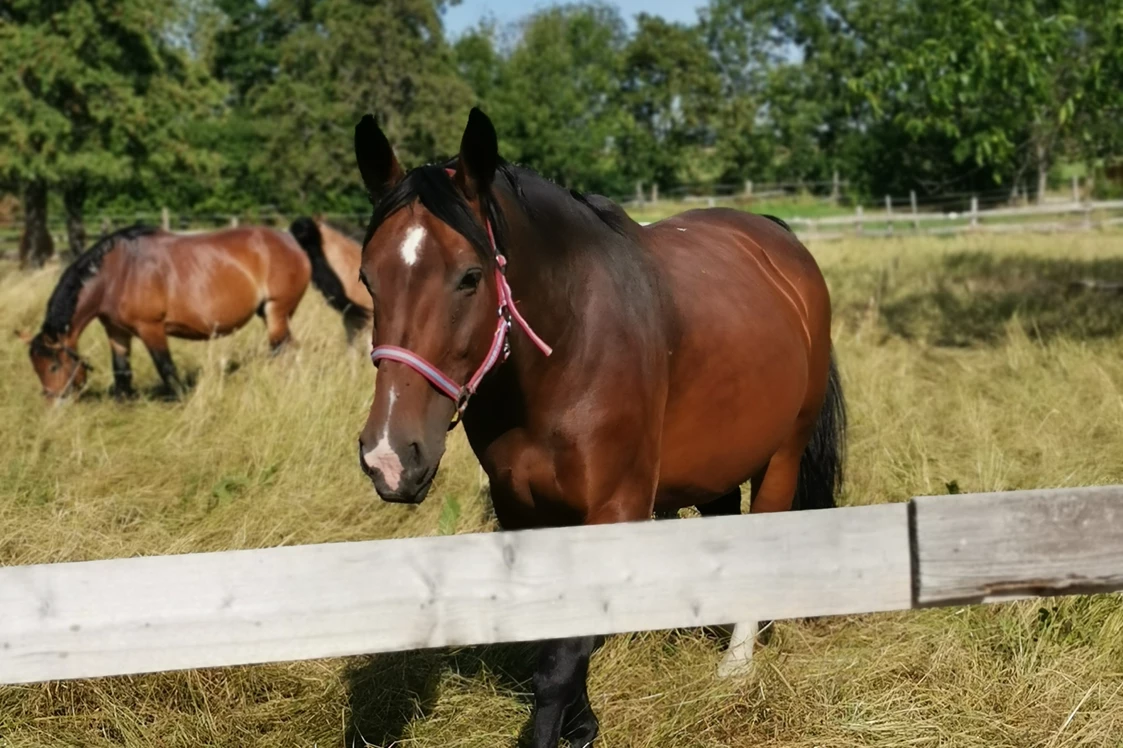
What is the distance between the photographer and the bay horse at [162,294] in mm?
8094

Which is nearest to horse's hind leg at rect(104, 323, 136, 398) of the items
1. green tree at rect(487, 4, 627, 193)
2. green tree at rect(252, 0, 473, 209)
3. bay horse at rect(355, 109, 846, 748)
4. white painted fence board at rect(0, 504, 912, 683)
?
bay horse at rect(355, 109, 846, 748)

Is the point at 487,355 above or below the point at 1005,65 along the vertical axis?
below

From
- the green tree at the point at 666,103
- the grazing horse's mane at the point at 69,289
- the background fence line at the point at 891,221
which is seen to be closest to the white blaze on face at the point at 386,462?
the grazing horse's mane at the point at 69,289

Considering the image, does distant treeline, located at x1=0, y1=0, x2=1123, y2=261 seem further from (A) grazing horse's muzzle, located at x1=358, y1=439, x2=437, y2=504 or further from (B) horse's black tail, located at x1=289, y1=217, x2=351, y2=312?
(A) grazing horse's muzzle, located at x1=358, y1=439, x2=437, y2=504

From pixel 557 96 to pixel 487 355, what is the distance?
46.4 m

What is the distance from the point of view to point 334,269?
416 inches

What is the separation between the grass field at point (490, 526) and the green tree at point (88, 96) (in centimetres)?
1109

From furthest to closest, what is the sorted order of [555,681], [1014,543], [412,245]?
1. [555,681]
2. [412,245]
3. [1014,543]

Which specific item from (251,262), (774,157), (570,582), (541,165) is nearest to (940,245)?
(251,262)

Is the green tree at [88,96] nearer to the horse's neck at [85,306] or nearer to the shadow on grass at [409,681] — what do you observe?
the horse's neck at [85,306]

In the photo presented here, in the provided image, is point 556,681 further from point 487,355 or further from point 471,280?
point 471,280

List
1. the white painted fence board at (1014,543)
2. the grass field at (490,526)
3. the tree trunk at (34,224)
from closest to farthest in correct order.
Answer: the white painted fence board at (1014,543) → the grass field at (490,526) → the tree trunk at (34,224)

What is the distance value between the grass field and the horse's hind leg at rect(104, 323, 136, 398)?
0.51 metres

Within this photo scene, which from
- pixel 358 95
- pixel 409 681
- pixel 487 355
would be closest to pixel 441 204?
pixel 487 355
